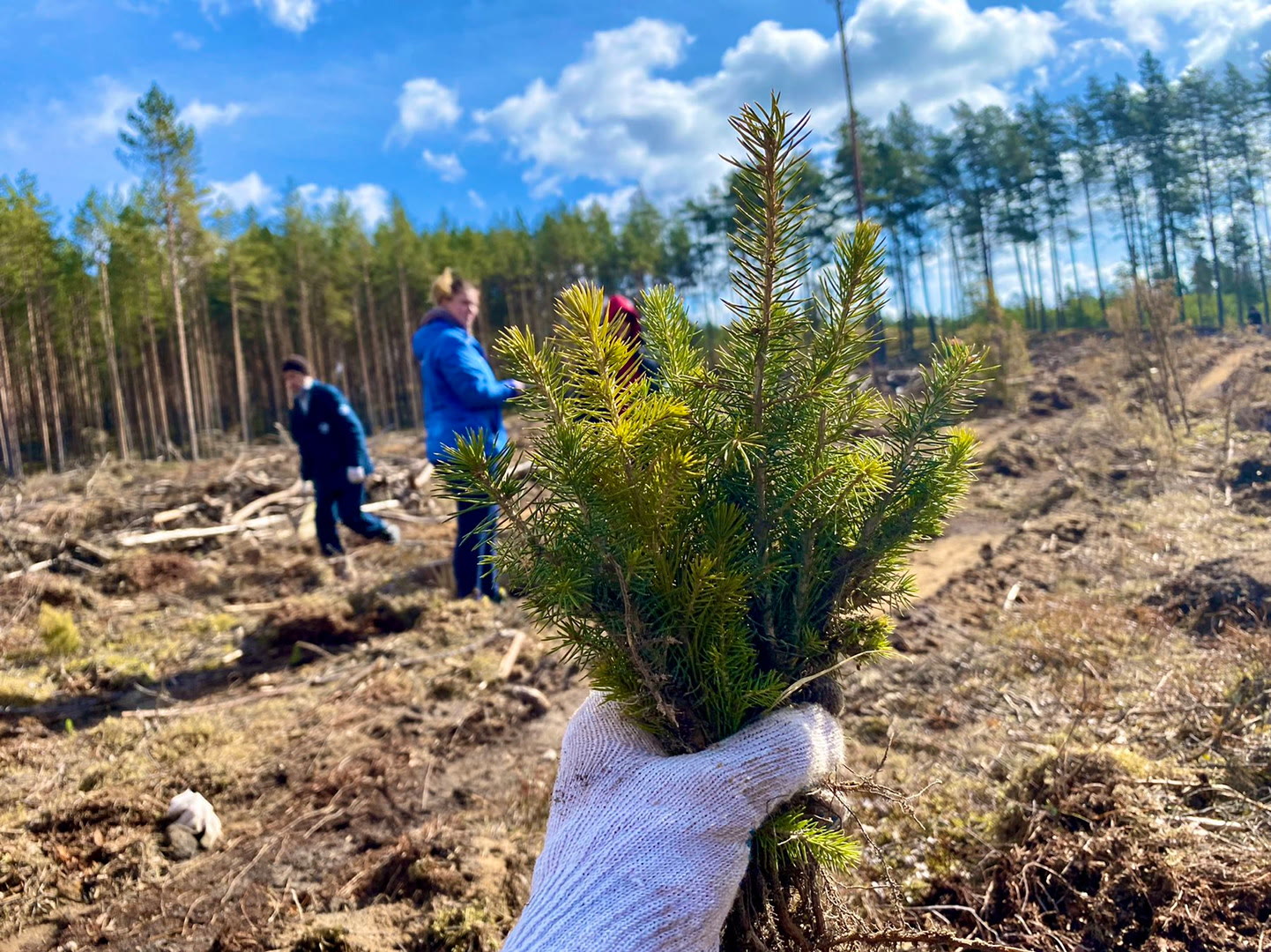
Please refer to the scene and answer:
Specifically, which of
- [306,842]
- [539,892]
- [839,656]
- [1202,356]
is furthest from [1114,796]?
[1202,356]

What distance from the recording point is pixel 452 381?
16.7ft

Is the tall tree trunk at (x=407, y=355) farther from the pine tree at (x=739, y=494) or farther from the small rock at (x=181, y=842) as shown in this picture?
the pine tree at (x=739, y=494)

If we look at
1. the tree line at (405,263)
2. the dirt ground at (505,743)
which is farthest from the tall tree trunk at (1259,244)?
the dirt ground at (505,743)

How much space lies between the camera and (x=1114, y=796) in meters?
2.12

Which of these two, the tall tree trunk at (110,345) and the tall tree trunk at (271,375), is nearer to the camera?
the tall tree trunk at (110,345)

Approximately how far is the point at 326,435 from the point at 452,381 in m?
2.45

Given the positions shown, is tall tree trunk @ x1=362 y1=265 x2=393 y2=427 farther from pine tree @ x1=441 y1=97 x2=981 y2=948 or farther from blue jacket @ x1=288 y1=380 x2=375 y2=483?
pine tree @ x1=441 y1=97 x2=981 y2=948

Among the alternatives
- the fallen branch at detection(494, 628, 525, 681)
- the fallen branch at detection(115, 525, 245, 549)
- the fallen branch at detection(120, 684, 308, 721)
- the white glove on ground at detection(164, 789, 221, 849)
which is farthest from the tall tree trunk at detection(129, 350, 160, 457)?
the white glove on ground at detection(164, 789, 221, 849)

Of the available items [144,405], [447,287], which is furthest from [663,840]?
[144,405]

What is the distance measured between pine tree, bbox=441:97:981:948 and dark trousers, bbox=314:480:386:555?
20.9 ft

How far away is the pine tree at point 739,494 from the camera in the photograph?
113 cm

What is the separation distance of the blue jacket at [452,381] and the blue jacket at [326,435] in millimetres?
1803

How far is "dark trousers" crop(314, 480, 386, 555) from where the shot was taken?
23.2 feet

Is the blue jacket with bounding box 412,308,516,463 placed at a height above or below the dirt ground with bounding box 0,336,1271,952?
above
